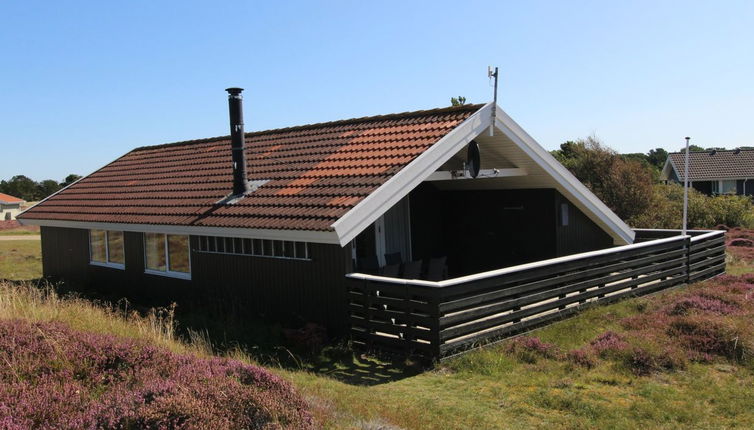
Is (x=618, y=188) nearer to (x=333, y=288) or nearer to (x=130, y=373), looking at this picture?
(x=333, y=288)

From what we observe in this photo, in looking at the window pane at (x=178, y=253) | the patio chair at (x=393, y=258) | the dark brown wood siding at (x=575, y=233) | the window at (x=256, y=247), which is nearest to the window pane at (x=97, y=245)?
the window pane at (x=178, y=253)

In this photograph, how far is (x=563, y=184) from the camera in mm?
→ 13391

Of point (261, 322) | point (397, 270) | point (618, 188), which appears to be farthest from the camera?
point (618, 188)

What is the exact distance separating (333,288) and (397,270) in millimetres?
2346

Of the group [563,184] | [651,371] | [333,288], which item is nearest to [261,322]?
[333,288]

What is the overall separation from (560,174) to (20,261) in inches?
801

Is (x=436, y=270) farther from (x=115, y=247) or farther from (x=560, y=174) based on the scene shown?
(x=115, y=247)

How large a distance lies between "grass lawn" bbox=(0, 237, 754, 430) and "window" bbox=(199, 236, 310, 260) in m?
1.85

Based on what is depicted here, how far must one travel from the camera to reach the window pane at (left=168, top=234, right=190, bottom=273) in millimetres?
13023

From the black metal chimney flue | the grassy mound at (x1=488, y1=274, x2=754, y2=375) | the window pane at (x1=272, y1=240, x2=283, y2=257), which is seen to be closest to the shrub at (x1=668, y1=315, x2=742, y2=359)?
the grassy mound at (x1=488, y1=274, x2=754, y2=375)

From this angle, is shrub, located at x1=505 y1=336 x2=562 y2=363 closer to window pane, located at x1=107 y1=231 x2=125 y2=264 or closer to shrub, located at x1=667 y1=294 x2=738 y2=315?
shrub, located at x1=667 y1=294 x2=738 y2=315

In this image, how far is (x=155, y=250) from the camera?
13.8 m

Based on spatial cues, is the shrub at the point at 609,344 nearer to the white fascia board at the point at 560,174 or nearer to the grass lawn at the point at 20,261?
the white fascia board at the point at 560,174

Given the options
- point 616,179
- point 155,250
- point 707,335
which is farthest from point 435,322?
point 616,179
